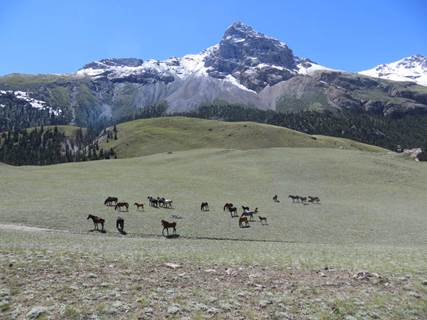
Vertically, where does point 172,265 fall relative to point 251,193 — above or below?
below

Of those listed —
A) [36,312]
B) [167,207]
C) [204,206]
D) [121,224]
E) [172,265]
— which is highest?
[204,206]

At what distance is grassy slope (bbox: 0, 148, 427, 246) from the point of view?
43781 mm

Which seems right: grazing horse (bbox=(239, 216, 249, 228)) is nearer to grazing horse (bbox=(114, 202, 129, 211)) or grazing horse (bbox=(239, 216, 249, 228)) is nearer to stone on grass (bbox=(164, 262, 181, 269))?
grazing horse (bbox=(114, 202, 129, 211))

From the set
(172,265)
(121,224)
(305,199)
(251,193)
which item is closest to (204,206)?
(121,224)

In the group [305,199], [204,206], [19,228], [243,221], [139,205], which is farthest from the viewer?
[305,199]

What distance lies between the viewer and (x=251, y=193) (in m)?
69.5

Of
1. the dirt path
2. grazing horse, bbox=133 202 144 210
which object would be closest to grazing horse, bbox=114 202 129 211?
grazing horse, bbox=133 202 144 210

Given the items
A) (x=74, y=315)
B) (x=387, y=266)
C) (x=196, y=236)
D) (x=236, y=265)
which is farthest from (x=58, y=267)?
(x=196, y=236)

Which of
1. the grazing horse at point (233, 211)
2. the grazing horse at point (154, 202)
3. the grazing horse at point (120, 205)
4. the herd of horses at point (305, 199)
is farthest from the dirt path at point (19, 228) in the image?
the herd of horses at point (305, 199)

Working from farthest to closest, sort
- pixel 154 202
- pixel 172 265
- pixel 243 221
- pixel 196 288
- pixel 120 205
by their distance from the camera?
pixel 154 202
pixel 120 205
pixel 243 221
pixel 172 265
pixel 196 288

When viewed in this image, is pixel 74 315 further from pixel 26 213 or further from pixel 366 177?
pixel 366 177

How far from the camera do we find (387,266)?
22594 millimetres

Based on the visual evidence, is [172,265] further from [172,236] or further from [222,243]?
[172,236]

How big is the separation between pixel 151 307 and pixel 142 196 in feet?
156
